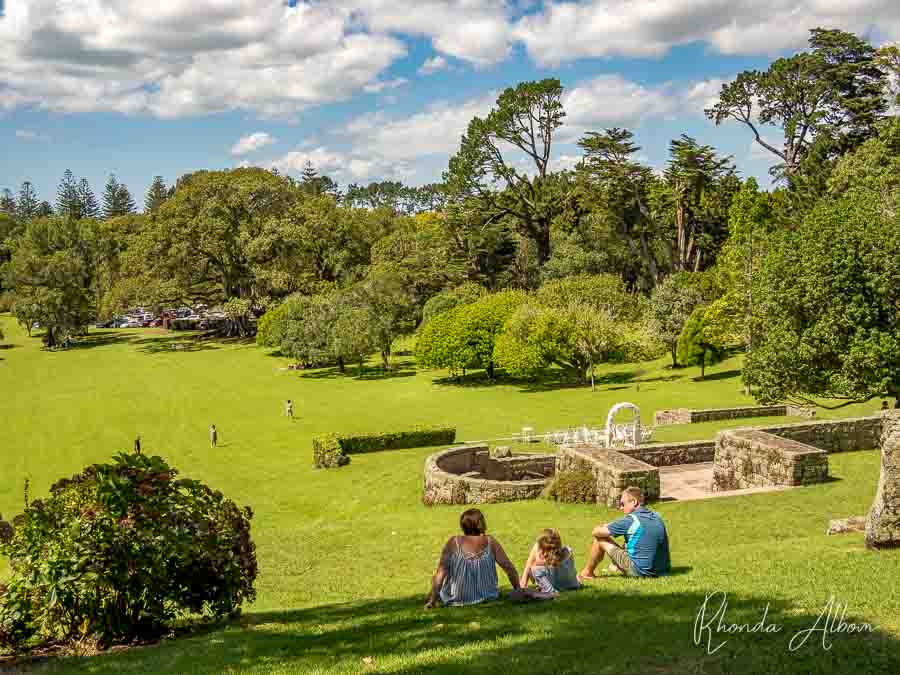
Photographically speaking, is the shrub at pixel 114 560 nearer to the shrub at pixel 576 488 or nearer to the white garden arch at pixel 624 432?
the shrub at pixel 576 488

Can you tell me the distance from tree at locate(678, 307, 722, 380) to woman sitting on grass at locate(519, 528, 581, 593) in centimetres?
3532

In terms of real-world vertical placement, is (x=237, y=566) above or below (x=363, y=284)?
below

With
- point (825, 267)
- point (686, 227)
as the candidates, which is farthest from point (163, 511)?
point (686, 227)

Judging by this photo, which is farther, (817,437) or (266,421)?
(266,421)

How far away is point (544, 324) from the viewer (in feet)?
145

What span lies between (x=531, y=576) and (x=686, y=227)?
189ft

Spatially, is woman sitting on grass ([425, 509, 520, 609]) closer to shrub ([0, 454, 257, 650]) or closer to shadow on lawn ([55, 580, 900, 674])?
shadow on lawn ([55, 580, 900, 674])

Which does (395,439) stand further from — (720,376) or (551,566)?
(551,566)

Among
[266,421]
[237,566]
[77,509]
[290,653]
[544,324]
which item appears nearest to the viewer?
[290,653]

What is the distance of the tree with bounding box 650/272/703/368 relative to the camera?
45688mm

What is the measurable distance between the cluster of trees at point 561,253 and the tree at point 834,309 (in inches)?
2.7

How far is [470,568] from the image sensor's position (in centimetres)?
841

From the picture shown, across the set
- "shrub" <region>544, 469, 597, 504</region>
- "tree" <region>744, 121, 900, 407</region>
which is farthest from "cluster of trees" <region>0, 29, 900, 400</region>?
"shrub" <region>544, 469, 597, 504</region>

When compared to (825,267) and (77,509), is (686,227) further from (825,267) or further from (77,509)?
(77,509)
